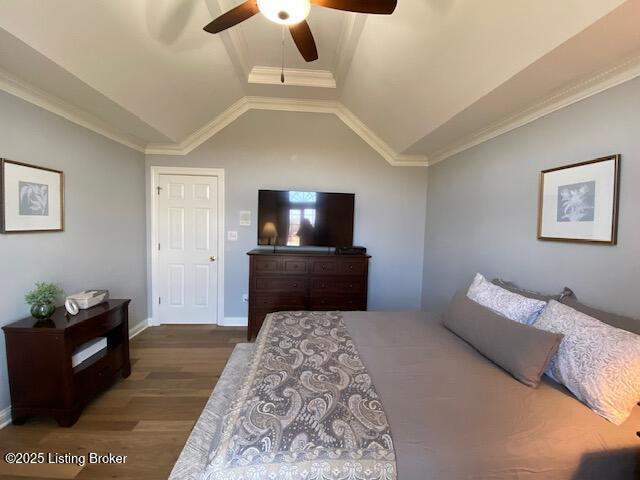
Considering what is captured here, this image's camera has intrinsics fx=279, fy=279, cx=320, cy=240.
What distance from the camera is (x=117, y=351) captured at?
7.98 ft

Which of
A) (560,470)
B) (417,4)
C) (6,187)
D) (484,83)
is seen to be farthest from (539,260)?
(6,187)

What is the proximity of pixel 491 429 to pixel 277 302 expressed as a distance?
102 inches

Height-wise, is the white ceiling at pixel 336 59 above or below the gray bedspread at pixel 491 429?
above

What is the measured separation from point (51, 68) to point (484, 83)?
2878 mm

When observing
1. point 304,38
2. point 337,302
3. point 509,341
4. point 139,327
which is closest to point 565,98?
point 509,341

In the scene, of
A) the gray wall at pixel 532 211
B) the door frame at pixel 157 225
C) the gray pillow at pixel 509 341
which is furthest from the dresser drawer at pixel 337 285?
the gray pillow at pixel 509 341

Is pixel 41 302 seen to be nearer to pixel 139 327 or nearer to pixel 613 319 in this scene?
pixel 139 327

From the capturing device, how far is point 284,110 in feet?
12.4

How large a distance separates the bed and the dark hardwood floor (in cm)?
47

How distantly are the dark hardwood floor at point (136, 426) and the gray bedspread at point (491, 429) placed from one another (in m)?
1.46

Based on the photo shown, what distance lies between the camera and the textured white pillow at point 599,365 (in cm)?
116

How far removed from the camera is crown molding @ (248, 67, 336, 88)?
10.3 ft

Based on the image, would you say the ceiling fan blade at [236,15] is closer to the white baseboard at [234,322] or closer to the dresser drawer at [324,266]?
the dresser drawer at [324,266]

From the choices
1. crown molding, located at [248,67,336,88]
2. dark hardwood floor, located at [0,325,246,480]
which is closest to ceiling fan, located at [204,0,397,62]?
crown molding, located at [248,67,336,88]
